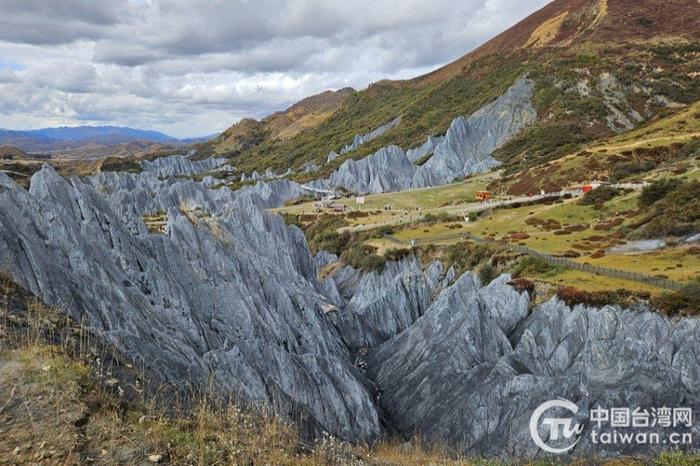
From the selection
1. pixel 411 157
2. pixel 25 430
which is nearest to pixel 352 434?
pixel 25 430

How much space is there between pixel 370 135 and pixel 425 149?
138ft

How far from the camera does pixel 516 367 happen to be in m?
26.2

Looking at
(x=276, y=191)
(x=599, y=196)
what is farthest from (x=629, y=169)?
(x=276, y=191)

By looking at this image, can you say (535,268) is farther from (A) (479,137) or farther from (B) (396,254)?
(A) (479,137)

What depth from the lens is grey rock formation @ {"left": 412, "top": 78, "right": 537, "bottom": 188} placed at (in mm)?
102125

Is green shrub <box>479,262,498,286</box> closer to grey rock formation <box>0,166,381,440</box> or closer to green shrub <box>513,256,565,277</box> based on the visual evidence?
green shrub <box>513,256,565,277</box>

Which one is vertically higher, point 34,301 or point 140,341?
point 34,301

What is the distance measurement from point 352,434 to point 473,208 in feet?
157

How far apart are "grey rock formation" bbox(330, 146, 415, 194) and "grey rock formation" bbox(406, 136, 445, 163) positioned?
21.2 feet

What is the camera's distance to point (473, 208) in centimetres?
6744

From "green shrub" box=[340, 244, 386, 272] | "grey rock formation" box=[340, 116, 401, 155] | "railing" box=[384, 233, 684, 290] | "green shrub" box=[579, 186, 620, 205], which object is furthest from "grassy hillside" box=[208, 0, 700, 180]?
"green shrub" box=[340, 244, 386, 272]

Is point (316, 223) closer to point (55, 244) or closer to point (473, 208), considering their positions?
point (473, 208)

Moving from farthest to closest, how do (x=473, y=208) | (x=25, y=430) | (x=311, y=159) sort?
(x=311, y=159) → (x=473, y=208) → (x=25, y=430)

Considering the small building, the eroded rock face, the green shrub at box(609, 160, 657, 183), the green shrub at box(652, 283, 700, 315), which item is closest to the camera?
the eroded rock face
